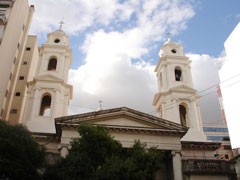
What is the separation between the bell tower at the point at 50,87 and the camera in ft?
90.7

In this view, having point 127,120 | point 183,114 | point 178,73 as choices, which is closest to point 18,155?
point 127,120

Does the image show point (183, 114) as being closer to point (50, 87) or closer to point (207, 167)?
point (207, 167)

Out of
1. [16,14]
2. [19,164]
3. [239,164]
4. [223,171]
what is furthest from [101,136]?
[16,14]

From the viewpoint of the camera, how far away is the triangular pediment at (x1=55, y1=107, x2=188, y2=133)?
21.4 m

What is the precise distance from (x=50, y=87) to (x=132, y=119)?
11816mm

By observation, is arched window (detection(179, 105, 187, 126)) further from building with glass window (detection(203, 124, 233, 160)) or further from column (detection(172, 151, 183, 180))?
building with glass window (detection(203, 124, 233, 160))

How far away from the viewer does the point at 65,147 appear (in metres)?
20.4

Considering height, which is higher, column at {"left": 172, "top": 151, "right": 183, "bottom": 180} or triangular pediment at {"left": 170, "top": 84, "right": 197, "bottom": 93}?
triangular pediment at {"left": 170, "top": 84, "right": 197, "bottom": 93}

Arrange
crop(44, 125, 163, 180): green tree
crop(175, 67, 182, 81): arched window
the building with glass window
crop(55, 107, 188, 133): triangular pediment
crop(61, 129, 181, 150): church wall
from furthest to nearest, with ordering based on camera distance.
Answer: the building with glass window, crop(175, 67, 182, 81): arched window, crop(55, 107, 188, 133): triangular pediment, crop(61, 129, 181, 150): church wall, crop(44, 125, 163, 180): green tree

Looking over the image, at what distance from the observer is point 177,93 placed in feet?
101

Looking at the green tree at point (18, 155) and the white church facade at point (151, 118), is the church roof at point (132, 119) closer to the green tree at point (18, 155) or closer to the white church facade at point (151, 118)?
the white church facade at point (151, 118)

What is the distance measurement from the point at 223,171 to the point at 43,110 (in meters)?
20.6

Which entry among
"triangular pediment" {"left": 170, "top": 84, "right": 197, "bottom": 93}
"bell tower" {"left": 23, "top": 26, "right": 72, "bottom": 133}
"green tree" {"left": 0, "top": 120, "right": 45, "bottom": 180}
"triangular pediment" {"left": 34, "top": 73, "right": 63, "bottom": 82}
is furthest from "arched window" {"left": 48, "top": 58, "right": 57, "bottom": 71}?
"green tree" {"left": 0, "top": 120, "right": 45, "bottom": 180}

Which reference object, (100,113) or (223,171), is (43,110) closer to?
(100,113)
